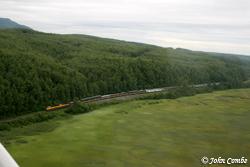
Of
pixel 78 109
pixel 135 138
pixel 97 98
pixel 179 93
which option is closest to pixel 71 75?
pixel 97 98

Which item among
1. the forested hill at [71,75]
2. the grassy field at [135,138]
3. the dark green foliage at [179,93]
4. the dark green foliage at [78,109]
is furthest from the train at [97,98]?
the grassy field at [135,138]

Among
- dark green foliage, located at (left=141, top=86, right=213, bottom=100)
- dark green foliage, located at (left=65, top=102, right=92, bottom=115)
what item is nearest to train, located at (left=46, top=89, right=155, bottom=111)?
dark green foliage, located at (left=65, top=102, right=92, bottom=115)

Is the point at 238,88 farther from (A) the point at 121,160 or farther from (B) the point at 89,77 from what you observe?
(A) the point at 121,160

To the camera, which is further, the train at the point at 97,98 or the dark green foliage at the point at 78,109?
the train at the point at 97,98

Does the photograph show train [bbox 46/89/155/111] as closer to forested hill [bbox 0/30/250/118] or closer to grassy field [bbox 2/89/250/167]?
forested hill [bbox 0/30/250/118]

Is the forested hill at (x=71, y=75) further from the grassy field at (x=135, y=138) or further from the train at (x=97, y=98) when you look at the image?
the grassy field at (x=135, y=138)

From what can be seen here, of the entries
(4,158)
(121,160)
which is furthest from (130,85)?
(4,158)
